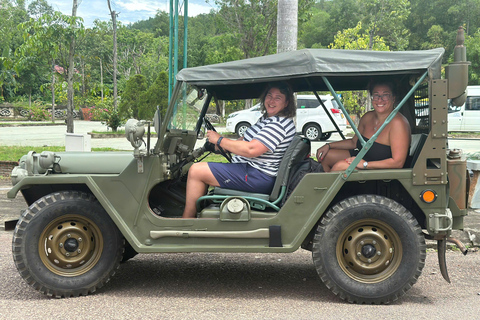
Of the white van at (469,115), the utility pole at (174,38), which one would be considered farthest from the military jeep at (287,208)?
the white van at (469,115)

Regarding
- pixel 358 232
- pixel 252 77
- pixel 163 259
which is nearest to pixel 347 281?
pixel 358 232

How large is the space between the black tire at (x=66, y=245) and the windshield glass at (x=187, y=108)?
1.03 m

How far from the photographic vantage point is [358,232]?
14.9 ft

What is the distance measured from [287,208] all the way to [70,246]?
1.86 m

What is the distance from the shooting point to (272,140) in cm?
476

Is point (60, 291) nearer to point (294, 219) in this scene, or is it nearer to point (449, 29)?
point (294, 219)

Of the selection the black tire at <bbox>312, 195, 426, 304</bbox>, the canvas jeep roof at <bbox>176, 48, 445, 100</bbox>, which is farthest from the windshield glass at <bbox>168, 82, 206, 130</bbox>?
the black tire at <bbox>312, 195, 426, 304</bbox>

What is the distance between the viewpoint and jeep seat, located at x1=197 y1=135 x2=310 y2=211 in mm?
4664

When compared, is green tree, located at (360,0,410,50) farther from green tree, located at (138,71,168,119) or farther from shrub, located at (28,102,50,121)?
shrub, located at (28,102,50,121)

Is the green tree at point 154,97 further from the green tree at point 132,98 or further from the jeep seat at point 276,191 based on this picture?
the jeep seat at point 276,191

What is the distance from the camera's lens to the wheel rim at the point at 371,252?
447 cm

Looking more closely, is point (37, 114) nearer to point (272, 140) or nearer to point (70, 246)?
point (70, 246)

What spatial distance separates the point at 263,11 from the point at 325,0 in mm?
101025

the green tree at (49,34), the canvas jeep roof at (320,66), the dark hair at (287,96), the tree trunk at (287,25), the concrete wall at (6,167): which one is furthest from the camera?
the green tree at (49,34)
